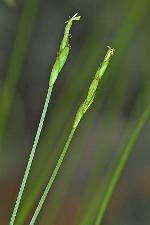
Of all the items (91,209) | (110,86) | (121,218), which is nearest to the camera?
(91,209)

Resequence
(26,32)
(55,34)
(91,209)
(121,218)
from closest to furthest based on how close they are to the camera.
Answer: (91,209) < (26,32) < (121,218) < (55,34)

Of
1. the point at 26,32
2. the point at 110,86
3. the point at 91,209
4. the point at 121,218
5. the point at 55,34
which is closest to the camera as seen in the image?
the point at 91,209

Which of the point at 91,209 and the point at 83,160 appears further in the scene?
the point at 83,160

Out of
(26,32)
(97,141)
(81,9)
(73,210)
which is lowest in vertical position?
(73,210)

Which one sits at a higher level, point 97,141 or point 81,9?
point 81,9

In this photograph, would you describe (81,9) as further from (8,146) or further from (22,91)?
(8,146)

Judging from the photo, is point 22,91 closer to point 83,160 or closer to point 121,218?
point 83,160

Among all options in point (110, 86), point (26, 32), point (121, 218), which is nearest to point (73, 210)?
point (121, 218)

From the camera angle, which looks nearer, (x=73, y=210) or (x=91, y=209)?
(x=91, y=209)

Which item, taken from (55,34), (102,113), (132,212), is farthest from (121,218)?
(55,34)
